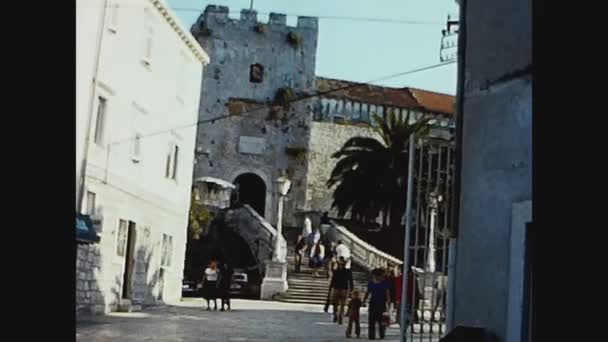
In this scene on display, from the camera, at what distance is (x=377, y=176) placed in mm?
38000

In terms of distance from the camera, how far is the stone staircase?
25889 millimetres

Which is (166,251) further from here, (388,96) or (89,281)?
(388,96)

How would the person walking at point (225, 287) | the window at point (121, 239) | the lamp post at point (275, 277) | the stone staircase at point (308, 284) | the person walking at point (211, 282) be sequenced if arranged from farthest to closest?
the lamp post at point (275, 277), the stone staircase at point (308, 284), the person walking at point (211, 282), the person walking at point (225, 287), the window at point (121, 239)

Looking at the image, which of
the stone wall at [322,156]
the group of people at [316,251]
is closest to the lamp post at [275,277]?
the group of people at [316,251]

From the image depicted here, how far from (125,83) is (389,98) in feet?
122

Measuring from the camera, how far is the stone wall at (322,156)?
165 ft

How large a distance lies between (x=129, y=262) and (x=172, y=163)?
5.02m

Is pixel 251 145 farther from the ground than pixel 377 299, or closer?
farther from the ground

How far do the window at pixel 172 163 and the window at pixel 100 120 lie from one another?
549 cm

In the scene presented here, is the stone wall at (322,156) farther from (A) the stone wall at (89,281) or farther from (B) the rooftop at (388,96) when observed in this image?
(A) the stone wall at (89,281)

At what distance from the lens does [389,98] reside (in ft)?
179

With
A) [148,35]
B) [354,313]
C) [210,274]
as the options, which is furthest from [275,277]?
[354,313]

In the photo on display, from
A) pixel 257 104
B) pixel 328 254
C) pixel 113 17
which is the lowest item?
pixel 328 254
